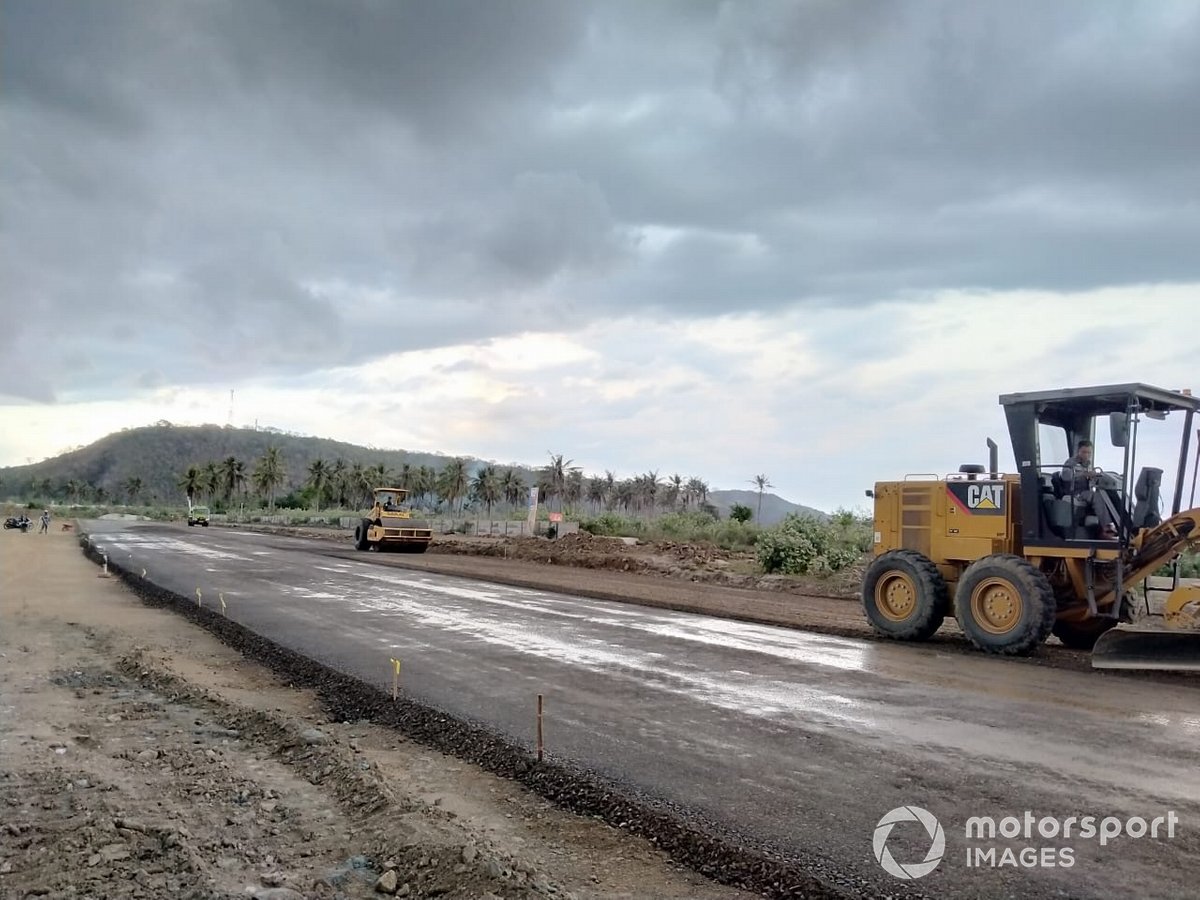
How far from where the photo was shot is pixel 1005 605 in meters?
11.4

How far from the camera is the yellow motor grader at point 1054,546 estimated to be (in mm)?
10297

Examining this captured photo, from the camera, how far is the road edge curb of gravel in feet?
15.3

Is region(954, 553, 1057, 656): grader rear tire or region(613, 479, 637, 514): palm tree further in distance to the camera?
region(613, 479, 637, 514): palm tree

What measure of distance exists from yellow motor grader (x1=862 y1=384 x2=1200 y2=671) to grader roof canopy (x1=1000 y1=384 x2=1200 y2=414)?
0.02 metres

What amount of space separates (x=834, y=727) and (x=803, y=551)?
17163 millimetres

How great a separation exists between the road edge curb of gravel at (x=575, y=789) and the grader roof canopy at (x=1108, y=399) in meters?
8.27

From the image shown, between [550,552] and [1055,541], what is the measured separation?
23.4 metres

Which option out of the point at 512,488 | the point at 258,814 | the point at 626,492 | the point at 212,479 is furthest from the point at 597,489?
the point at 258,814

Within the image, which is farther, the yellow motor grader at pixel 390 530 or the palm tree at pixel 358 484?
the palm tree at pixel 358 484

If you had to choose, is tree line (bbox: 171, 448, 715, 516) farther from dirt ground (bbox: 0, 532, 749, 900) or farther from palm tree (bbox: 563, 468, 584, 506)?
dirt ground (bbox: 0, 532, 749, 900)

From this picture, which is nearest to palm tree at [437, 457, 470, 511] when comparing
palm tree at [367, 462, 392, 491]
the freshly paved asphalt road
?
palm tree at [367, 462, 392, 491]

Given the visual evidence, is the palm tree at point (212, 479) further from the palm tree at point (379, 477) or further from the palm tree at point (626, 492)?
the palm tree at point (626, 492)

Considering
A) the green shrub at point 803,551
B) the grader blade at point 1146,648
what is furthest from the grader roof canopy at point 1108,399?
the green shrub at point 803,551

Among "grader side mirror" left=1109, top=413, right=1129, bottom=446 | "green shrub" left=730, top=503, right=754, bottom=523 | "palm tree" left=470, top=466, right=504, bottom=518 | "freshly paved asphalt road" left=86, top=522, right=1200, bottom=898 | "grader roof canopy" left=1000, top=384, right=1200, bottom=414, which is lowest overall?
"freshly paved asphalt road" left=86, top=522, right=1200, bottom=898
